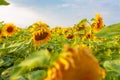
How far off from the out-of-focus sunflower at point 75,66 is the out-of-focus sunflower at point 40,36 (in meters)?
3.26

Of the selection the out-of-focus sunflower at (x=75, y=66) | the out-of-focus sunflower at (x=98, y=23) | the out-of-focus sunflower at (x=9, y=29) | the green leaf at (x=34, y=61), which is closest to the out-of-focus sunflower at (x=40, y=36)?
the out-of-focus sunflower at (x=98, y=23)

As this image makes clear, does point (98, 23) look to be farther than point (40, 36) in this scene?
Yes

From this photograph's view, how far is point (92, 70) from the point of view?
0.67m

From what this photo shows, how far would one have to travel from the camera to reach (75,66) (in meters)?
0.65

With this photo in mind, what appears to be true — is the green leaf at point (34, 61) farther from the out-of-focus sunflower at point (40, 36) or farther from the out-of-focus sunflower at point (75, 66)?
the out-of-focus sunflower at point (40, 36)

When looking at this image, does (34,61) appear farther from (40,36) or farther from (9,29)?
(9,29)

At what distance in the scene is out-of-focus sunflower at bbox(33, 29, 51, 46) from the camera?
13.7 ft

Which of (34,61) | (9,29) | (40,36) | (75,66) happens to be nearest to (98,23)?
(40,36)

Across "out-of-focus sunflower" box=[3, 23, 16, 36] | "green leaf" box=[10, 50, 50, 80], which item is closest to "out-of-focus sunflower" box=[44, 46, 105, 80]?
"green leaf" box=[10, 50, 50, 80]

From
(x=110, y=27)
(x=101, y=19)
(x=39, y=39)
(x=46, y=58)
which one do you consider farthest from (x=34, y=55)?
(x=101, y=19)

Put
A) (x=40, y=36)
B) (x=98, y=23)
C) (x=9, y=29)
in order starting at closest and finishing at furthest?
(x=40, y=36), (x=98, y=23), (x=9, y=29)

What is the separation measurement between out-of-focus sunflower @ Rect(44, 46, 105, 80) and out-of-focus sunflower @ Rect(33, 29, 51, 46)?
326cm

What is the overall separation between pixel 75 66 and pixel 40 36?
12.8 feet

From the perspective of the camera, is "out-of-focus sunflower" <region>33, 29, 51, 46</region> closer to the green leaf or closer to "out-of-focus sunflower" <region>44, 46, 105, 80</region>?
the green leaf
